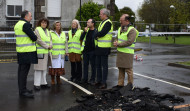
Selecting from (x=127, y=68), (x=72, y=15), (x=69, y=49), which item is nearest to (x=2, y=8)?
(x=72, y=15)

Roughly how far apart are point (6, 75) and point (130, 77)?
4937 millimetres

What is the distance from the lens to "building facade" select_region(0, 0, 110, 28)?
79.5 ft

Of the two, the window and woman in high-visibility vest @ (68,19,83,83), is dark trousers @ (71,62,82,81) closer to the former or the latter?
woman in high-visibility vest @ (68,19,83,83)

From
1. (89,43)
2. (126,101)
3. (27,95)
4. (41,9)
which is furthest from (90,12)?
(126,101)

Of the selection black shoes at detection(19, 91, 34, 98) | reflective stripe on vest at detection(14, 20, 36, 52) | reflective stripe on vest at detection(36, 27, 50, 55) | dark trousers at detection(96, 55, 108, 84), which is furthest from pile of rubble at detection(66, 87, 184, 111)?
reflective stripe on vest at detection(36, 27, 50, 55)

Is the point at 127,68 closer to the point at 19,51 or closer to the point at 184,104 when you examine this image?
the point at 184,104

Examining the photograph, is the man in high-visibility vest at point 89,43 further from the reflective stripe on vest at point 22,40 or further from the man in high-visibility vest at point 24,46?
the reflective stripe on vest at point 22,40

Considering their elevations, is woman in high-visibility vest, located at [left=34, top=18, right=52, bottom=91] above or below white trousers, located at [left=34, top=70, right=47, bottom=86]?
above

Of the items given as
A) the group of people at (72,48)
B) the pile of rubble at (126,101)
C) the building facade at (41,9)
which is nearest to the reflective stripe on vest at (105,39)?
the group of people at (72,48)

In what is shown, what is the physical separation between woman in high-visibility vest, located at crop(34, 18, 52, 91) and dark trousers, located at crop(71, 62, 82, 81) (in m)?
1.21

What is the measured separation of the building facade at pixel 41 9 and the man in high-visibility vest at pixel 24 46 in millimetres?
14935

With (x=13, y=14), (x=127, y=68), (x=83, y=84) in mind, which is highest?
(x=13, y=14)

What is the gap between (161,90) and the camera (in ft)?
29.2

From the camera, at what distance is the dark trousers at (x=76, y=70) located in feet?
33.3
